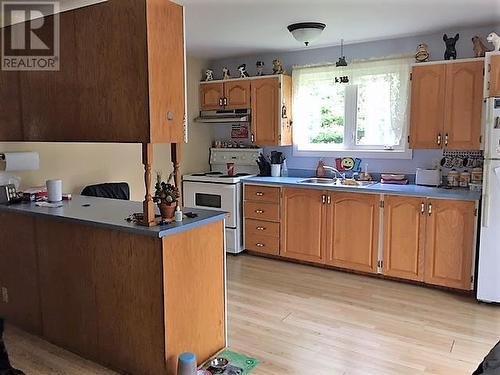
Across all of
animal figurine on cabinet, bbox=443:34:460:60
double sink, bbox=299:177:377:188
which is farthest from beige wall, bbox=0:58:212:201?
animal figurine on cabinet, bbox=443:34:460:60

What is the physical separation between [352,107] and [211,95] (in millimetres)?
1754

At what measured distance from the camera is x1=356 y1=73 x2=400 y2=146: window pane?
4.39 meters

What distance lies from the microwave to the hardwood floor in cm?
96

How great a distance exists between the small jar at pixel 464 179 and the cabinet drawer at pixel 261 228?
1.88m

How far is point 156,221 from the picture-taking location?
2402 mm

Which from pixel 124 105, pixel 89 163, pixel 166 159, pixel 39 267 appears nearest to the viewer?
pixel 124 105

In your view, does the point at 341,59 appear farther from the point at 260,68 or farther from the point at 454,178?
the point at 454,178

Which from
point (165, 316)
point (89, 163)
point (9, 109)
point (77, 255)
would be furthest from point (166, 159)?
point (165, 316)

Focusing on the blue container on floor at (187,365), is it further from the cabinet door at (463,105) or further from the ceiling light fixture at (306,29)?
the cabinet door at (463,105)

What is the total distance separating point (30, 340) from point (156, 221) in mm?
1428

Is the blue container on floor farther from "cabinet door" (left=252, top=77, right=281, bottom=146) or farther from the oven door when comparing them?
"cabinet door" (left=252, top=77, right=281, bottom=146)

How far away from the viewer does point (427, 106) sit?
12.9 feet

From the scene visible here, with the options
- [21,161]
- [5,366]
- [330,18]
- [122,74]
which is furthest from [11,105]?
[330,18]

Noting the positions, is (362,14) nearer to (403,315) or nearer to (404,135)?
(404,135)
